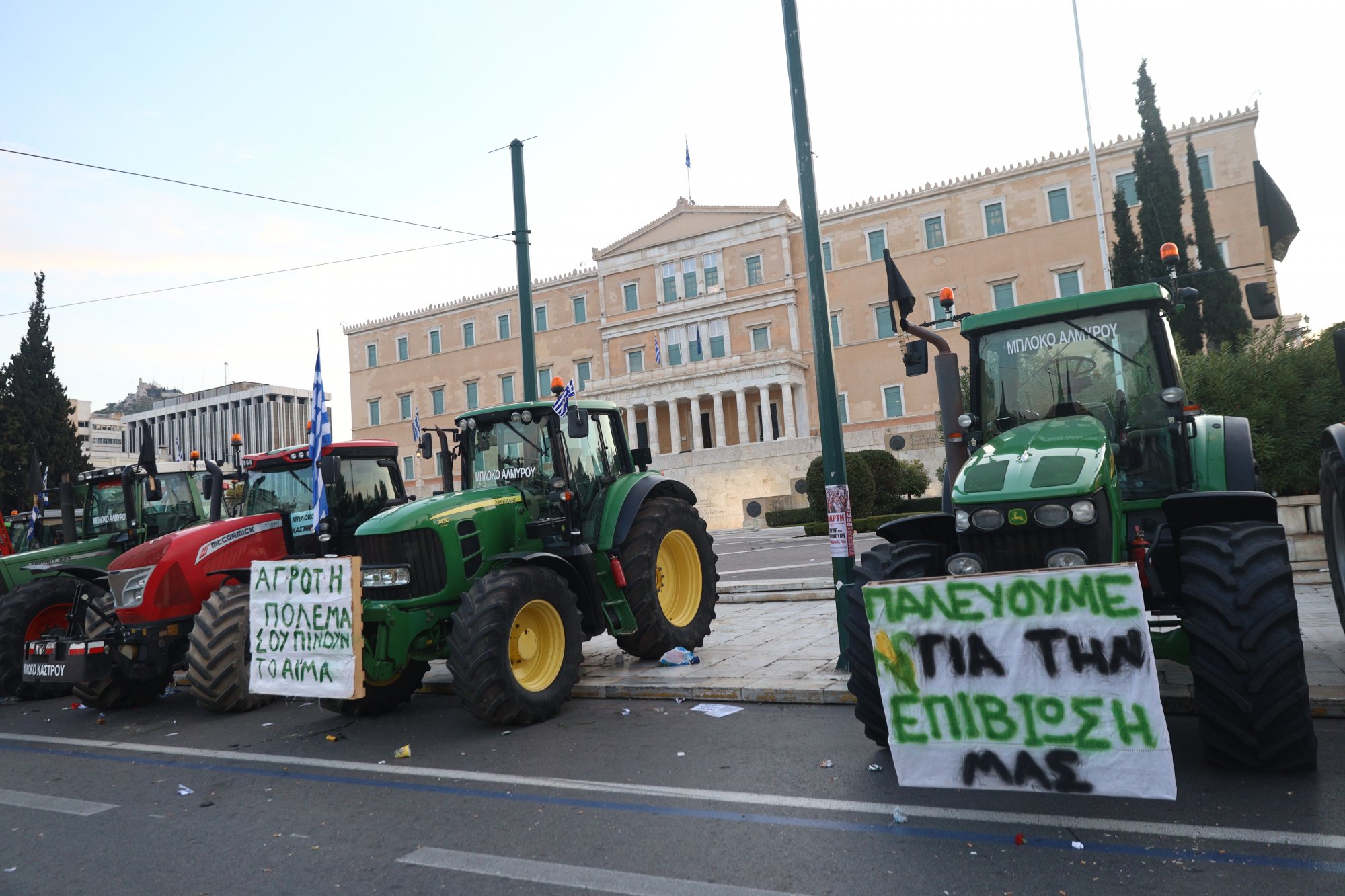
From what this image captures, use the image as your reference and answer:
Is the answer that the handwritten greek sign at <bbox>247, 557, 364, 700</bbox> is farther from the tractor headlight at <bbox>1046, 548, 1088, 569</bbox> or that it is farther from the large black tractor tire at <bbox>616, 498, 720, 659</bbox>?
the tractor headlight at <bbox>1046, 548, 1088, 569</bbox>

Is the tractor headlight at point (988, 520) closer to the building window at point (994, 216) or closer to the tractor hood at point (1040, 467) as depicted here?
the tractor hood at point (1040, 467)

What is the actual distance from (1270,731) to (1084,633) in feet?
3.74

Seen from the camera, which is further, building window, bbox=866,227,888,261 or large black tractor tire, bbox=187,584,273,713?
building window, bbox=866,227,888,261

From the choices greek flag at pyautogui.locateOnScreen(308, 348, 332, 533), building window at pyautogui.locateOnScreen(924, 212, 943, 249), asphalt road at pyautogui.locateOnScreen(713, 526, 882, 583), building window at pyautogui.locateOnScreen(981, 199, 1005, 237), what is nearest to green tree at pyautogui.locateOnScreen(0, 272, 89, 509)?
asphalt road at pyautogui.locateOnScreen(713, 526, 882, 583)

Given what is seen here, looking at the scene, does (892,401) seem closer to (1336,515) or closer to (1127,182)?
(1127,182)

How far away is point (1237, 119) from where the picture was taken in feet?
137

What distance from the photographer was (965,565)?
15.0 feet

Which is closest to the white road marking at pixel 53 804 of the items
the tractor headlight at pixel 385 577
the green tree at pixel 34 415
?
the tractor headlight at pixel 385 577

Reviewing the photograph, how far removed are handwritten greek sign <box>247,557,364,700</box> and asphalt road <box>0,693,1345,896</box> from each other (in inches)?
19.5

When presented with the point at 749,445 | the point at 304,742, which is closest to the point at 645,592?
the point at 304,742

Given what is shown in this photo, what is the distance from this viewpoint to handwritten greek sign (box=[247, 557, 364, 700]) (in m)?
6.65

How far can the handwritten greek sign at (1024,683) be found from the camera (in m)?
3.82

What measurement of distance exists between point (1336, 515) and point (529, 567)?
20.2 feet

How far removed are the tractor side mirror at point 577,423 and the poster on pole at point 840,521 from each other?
7.05ft
